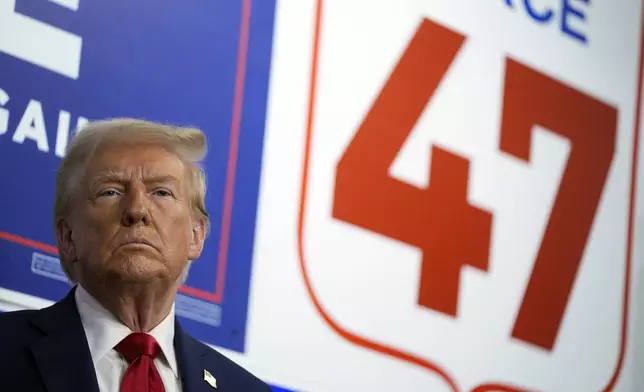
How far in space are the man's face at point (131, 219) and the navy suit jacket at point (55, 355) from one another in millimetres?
57

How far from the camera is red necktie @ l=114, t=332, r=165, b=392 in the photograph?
1.42 metres

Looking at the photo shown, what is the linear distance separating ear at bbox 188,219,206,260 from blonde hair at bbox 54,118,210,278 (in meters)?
0.03

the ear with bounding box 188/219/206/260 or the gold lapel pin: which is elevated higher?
the ear with bounding box 188/219/206/260

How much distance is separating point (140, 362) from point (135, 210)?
15 cm

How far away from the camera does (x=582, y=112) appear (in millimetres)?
2514

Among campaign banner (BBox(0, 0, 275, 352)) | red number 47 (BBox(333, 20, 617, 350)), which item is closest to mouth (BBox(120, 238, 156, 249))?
campaign banner (BBox(0, 0, 275, 352))

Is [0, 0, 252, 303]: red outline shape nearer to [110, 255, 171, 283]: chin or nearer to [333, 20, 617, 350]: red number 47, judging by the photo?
[333, 20, 617, 350]: red number 47

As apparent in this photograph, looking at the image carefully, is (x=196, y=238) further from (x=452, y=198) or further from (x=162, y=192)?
(x=452, y=198)

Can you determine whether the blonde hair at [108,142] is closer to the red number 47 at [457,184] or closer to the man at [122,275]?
the man at [122,275]

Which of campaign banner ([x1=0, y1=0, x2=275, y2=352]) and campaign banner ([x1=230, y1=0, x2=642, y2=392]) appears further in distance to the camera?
campaign banner ([x1=230, y1=0, x2=642, y2=392])

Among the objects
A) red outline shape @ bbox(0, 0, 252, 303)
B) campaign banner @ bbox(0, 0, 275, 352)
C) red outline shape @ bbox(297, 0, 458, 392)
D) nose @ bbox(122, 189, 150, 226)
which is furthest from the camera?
red outline shape @ bbox(297, 0, 458, 392)

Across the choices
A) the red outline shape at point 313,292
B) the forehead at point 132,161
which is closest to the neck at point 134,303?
the forehead at point 132,161

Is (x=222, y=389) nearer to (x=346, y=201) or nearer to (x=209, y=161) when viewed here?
(x=209, y=161)

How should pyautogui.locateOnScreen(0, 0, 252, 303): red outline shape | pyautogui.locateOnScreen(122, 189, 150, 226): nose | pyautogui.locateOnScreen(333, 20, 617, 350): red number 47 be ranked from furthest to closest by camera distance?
pyautogui.locateOnScreen(333, 20, 617, 350): red number 47 < pyautogui.locateOnScreen(0, 0, 252, 303): red outline shape < pyautogui.locateOnScreen(122, 189, 150, 226): nose
